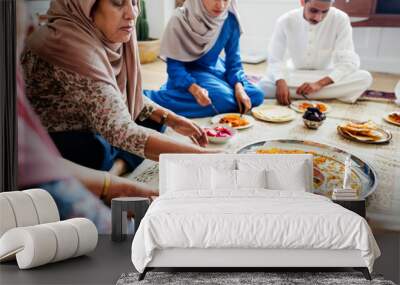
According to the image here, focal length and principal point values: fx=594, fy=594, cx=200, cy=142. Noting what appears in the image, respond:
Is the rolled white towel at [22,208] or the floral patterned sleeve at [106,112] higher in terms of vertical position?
the floral patterned sleeve at [106,112]

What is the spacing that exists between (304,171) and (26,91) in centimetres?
248

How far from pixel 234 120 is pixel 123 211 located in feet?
4.09

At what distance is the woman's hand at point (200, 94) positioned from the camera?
16.9ft

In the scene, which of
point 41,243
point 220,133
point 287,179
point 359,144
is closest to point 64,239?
point 41,243

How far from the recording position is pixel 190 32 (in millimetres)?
5105

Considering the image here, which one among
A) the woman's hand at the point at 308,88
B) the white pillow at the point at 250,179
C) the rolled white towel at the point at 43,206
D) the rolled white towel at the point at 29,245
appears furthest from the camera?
the woman's hand at the point at 308,88

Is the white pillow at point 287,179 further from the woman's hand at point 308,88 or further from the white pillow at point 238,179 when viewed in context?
the woman's hand at point 308,88

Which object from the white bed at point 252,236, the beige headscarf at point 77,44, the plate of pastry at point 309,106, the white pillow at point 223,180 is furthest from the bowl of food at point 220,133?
the white bed at point 252,236

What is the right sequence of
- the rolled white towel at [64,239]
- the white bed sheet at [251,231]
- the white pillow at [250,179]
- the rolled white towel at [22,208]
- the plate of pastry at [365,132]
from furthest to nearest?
1. the plate of pastry at [365,132]
2. the white pillow at [250,179]
3. the rolled white towel at [22,208]
4. the rolled white towel at [64,239]
5. the white bed sheet at [251,231]

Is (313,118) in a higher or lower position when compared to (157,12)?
lower

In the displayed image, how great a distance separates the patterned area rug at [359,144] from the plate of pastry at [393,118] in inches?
1.2

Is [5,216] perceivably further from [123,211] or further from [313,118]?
[313,118]

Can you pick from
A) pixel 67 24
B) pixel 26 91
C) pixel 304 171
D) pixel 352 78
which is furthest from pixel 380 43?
pixel 26 91

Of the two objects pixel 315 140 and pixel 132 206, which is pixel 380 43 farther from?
pixel 132 206
